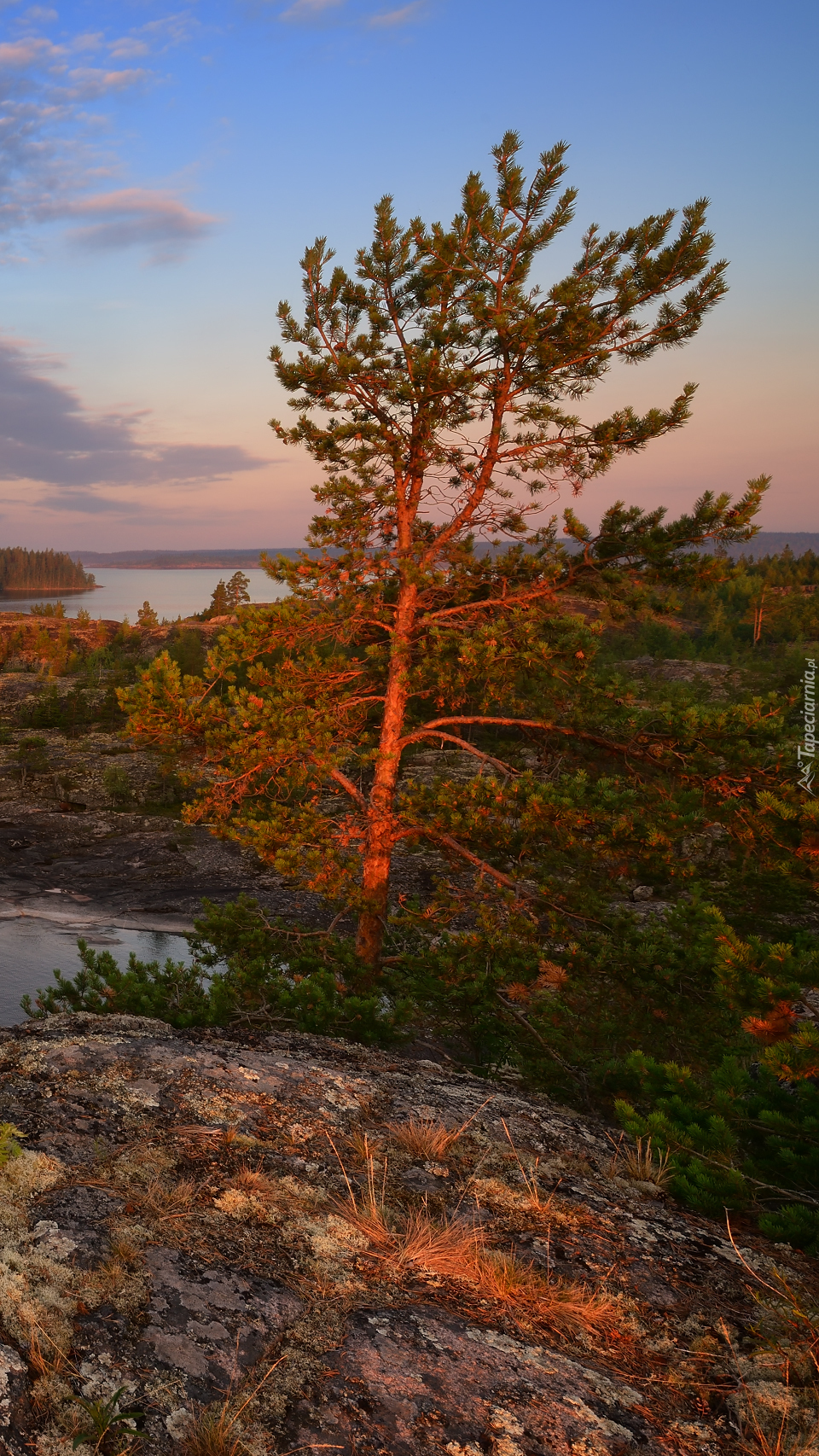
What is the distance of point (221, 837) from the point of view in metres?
10.5

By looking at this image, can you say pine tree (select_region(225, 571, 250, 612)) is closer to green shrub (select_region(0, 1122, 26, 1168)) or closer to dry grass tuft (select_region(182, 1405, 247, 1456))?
green shrub (select_region(0, 1122, 26, 1168))

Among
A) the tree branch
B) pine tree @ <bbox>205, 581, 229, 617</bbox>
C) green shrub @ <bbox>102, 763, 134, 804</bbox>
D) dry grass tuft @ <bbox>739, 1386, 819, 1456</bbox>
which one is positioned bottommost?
green shrub @ <bbox>102, 763, 134, 804</bbox>

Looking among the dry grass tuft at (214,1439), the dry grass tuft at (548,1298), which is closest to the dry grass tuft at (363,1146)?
the dry grass tuft at (548,1298)

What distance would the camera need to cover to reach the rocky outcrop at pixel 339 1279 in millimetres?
2215

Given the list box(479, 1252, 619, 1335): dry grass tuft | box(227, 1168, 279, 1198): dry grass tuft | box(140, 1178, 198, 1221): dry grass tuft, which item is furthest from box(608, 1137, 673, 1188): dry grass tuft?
box(140, 1178, 198, 1221): dry grass tuft

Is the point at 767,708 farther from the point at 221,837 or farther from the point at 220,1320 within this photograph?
the point at 220,1320

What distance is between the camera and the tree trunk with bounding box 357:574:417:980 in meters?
10.5

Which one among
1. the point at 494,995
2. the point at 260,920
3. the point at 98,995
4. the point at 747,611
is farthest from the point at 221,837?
the point at 747,611

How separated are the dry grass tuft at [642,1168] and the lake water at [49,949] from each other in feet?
43.6

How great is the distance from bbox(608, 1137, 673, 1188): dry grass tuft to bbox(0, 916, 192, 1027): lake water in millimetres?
13289

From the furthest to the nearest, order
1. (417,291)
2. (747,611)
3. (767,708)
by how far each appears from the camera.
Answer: (747,611) → (417,291) → (767,708)

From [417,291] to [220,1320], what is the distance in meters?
10.7

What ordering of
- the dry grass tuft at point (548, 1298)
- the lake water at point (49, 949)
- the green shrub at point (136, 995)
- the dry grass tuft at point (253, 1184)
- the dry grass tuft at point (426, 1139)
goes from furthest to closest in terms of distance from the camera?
1. the lake water at point (49, 949)
2. the green shrub at point (136, 995)
3. the dry grass tuft at point (426, 1139)
4. the dry grass tuft at point (253, 1184)
5. the dry grass tuft at point (548, 1298)

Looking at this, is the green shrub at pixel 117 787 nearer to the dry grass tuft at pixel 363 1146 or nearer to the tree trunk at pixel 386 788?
the tree trunk at pixel 386 788
